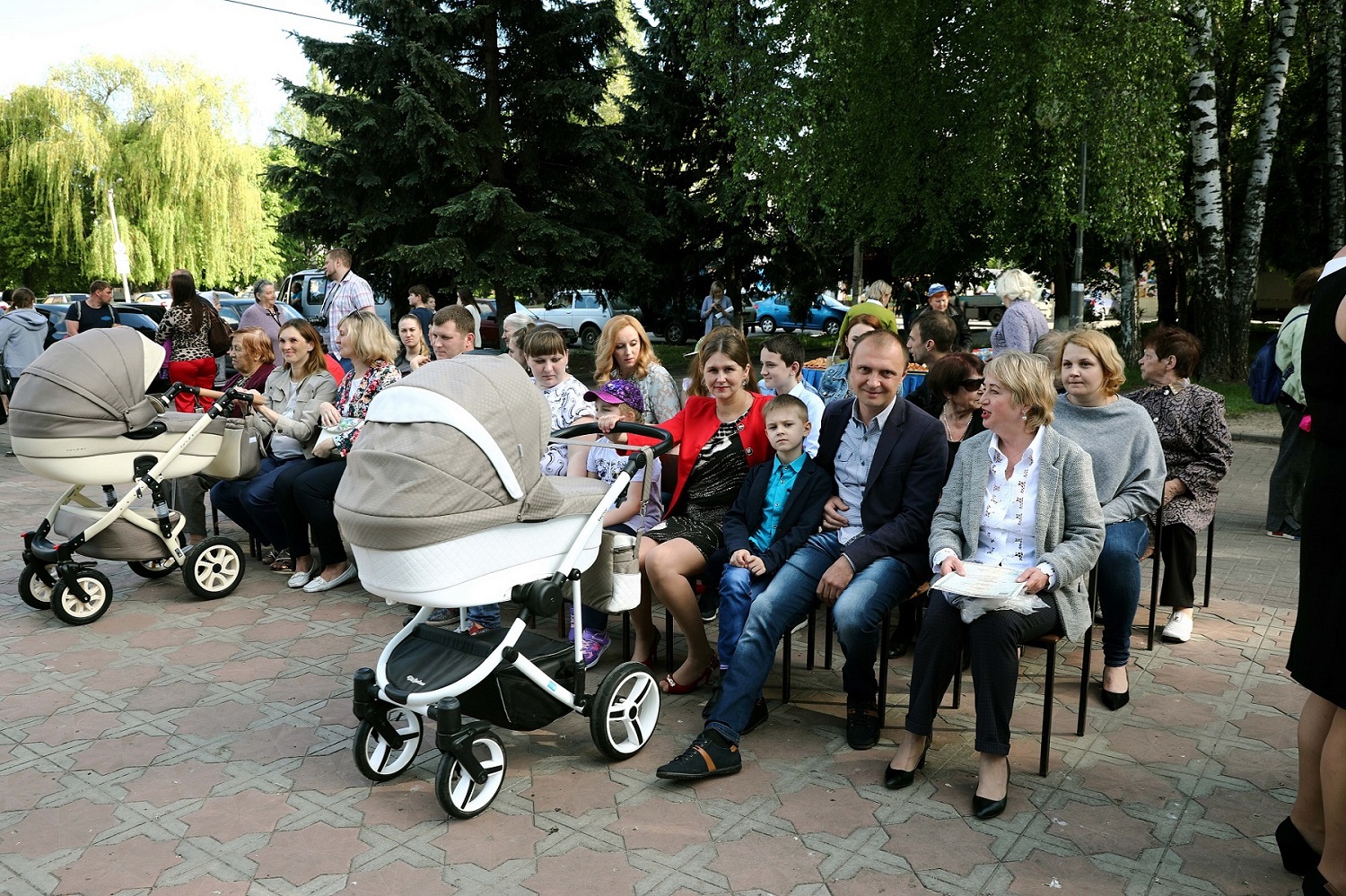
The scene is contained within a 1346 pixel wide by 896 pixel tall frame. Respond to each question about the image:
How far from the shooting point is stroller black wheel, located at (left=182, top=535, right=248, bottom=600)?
6297 mm

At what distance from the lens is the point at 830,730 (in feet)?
14.6

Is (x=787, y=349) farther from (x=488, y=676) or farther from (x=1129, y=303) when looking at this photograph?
(x=1129, y=303)

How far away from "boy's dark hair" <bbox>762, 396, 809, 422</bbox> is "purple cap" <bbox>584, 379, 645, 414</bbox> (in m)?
1.22

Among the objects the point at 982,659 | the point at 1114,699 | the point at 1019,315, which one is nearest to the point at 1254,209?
the point at 1019,315

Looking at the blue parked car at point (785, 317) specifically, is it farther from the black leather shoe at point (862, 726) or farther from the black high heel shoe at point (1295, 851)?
the black high heel shoe at point (1295, 851)

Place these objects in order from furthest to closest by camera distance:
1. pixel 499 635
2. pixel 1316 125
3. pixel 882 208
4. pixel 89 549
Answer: pixel 1316 125 < pixel 882 208 < pixel 89 549 < pixel 499 635

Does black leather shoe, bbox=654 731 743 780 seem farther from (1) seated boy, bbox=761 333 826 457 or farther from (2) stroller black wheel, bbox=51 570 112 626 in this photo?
(2) stroller black wheel, bbox=51 570 112 626

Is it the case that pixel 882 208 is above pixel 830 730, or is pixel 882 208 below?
above

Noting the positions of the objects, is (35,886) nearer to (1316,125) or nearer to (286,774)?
(286,774)

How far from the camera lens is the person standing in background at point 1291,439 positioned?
7480 mm

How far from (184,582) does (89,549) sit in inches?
22.9

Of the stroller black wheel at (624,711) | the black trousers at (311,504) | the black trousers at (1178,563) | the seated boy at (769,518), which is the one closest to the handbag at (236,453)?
the black trousers at (311,504)

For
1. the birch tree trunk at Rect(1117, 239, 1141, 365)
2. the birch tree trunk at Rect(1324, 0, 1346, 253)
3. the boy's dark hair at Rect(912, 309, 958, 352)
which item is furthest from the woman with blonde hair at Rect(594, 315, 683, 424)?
the birch tree trunk at Rect(1324, 0, 1346, 253)

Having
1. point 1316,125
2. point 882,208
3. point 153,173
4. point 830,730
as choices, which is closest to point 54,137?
point 153,173
